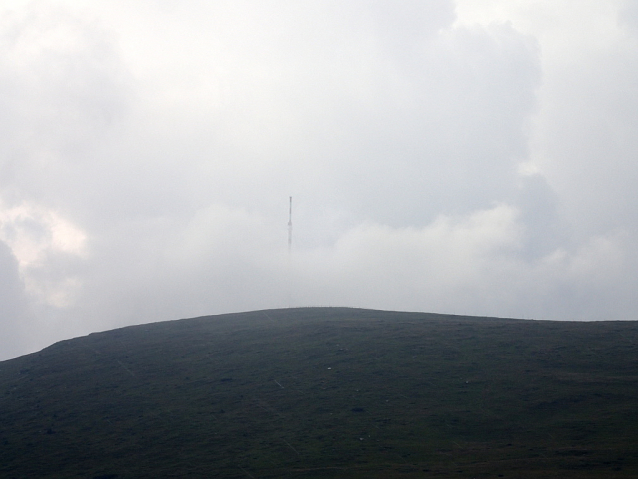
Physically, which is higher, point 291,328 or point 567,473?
point 291,328

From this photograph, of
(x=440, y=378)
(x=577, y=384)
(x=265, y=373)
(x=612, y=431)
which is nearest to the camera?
(x=612, y=431)

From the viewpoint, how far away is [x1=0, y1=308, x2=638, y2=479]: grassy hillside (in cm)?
4431

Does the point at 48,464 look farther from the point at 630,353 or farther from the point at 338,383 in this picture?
the point at 630,353

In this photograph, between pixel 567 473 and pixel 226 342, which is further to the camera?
pixel 226 342

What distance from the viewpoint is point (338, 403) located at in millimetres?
55688

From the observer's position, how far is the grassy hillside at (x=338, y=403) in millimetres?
44312

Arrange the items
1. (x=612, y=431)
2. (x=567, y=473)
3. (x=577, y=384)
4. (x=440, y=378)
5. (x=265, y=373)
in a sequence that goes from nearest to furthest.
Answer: (x=567, y=473) → (x=612, y=431) → (x=577, y=384) → (x=440, y=378) → (x=265, y=373)

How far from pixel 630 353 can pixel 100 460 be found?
4839 cm

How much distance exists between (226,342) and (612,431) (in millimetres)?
45901

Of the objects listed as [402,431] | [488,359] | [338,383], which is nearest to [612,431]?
[402,431]

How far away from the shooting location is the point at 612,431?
1751 inches

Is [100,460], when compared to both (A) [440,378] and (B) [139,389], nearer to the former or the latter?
(B) [139,389]

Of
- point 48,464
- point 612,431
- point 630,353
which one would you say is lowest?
point 48,464

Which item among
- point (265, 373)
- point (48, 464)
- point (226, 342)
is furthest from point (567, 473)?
point (226, 342)
